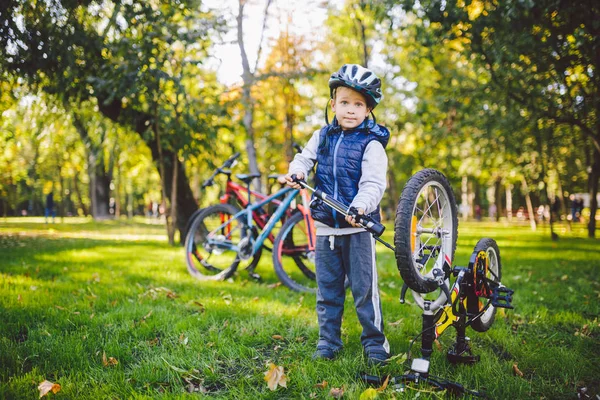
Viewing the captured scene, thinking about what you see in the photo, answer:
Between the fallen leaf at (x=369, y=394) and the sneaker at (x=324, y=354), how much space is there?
0.57 meters

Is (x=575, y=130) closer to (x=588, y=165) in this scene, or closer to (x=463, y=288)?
(x=588, y=165)

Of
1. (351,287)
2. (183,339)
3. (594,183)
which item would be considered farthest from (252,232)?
(594,183)

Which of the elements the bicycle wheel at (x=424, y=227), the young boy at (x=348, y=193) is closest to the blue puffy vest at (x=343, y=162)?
the young boy at (x=348, y=193)

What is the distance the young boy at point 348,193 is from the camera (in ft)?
8.74

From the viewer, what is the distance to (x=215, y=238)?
17.2ft

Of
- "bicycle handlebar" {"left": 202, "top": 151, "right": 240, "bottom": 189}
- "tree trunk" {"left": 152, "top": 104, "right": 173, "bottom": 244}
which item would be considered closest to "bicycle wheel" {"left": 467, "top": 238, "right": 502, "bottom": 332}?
"bicycle handlebar" {"left": 202, "top": 151, "right": 240, "bottom": 189}

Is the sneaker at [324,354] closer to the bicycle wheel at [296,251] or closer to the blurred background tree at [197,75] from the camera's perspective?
the bicycle wheel at [296,251]

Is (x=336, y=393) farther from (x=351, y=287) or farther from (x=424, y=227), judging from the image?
(x=424, y=227)

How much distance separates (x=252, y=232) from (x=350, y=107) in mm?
2624

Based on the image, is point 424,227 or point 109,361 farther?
point 424,227

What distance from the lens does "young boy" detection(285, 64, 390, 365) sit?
266 cm

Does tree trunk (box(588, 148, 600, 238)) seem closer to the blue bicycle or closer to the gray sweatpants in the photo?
the blue bicycle

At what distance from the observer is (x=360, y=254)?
2.73 meters

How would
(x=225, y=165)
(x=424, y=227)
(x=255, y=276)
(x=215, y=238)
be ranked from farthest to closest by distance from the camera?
(x=225, y=165), (x=215, y=238), (x=255, y=276), (x=424, y=227)
